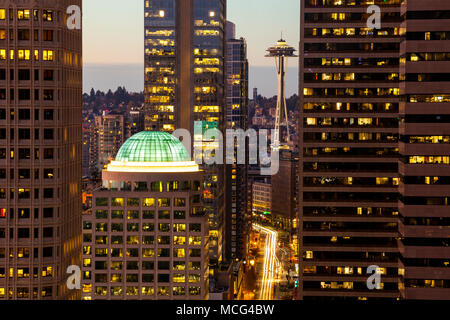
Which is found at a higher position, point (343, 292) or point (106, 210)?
point (106, 210)

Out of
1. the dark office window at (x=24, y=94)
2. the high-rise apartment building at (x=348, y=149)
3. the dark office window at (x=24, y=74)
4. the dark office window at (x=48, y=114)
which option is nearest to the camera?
the dark office window at (x=24, y=94)

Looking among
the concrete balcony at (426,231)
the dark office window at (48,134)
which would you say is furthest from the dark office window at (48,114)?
the concrete balcony at (426,231)

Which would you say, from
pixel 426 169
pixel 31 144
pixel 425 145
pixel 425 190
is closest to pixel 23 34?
pixel 31 144

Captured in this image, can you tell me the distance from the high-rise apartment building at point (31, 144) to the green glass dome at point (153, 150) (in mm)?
14484

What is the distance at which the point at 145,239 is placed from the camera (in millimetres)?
121500

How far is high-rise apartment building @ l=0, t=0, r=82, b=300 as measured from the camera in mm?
113875

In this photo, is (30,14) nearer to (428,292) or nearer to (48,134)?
(48,134)

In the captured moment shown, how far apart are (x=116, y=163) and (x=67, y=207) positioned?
1226 centimetres

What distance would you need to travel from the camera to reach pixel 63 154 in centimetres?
11694

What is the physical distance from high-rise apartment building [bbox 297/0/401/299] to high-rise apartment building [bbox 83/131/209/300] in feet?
79.3

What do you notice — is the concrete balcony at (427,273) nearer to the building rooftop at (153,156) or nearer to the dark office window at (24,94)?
the building rooftop at (153,156)

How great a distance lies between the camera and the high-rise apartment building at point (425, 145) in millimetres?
106062

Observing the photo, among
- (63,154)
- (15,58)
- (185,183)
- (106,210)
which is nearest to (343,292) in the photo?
(185,183)
